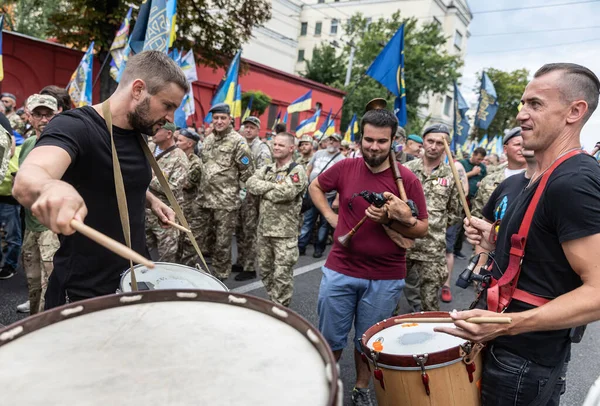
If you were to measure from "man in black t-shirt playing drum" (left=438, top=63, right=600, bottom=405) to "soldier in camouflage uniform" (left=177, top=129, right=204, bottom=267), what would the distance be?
14.5ft

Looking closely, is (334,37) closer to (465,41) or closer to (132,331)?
(465,41)

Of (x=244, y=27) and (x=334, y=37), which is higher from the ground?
(x=334, y=37)

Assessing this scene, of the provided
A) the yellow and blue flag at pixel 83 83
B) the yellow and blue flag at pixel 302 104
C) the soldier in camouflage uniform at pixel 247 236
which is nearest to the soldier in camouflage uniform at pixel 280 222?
the soldier in camouflage uniform at pixel 247 236

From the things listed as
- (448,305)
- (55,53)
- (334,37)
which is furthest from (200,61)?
(334,37)

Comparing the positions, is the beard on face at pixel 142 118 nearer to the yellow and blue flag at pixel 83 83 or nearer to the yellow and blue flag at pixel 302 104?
the yellow and blue flag at pixel 83 83

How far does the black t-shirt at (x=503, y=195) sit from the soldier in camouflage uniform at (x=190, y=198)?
3.97 m

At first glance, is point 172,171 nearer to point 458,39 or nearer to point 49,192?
point 49,192

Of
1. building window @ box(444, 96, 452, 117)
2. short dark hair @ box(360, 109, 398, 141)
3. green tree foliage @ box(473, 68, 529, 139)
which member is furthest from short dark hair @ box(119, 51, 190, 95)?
building window @ box(444, 96, 452, 117)

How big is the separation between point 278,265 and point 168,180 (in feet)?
5.16

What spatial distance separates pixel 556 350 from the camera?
1.72 metres

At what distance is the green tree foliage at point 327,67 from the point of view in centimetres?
3453

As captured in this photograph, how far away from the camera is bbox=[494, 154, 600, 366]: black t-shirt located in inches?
59.1

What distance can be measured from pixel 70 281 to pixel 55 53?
16484 mm

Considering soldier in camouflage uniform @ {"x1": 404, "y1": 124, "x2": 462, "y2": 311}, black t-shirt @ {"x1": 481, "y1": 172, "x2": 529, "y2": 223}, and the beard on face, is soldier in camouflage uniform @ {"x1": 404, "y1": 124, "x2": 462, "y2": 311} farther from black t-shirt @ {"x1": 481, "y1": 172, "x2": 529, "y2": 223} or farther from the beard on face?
the beard on face
